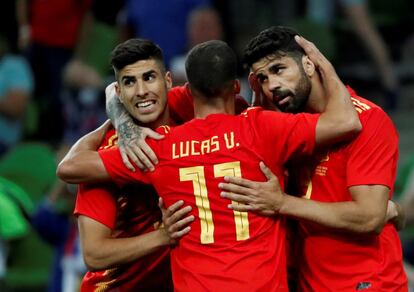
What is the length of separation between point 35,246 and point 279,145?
220 inches

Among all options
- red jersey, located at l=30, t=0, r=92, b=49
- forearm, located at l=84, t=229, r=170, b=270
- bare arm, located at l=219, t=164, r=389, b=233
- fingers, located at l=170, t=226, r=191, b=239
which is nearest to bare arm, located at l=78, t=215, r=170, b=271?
forearm, located at l=84, t=229, r=170, b=270

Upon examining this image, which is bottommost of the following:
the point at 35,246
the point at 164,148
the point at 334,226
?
the point at 35,246

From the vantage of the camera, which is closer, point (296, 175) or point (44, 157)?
A: point (296, 175)

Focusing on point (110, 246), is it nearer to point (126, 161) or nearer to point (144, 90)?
point (126, 161)

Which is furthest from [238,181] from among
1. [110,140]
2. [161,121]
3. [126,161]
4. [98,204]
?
[110,140]

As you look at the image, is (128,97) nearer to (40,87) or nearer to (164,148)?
(164,148)

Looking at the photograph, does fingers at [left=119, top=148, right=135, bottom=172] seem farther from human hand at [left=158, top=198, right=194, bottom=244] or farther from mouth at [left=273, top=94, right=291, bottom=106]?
mouth at [left=273, top=94, right=291, bottom=106]

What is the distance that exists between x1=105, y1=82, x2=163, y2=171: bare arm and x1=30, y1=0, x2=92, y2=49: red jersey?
555 cm

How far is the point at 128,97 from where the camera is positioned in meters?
6.98

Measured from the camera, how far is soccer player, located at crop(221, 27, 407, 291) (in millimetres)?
6684

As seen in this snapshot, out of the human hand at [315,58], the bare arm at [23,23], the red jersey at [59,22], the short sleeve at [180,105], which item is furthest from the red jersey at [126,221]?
the bare arm at [23,23]

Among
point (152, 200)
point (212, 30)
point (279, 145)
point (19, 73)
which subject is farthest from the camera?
point (19, 73)

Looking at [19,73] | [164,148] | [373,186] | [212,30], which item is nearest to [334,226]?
[373,186]

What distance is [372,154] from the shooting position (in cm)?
673
